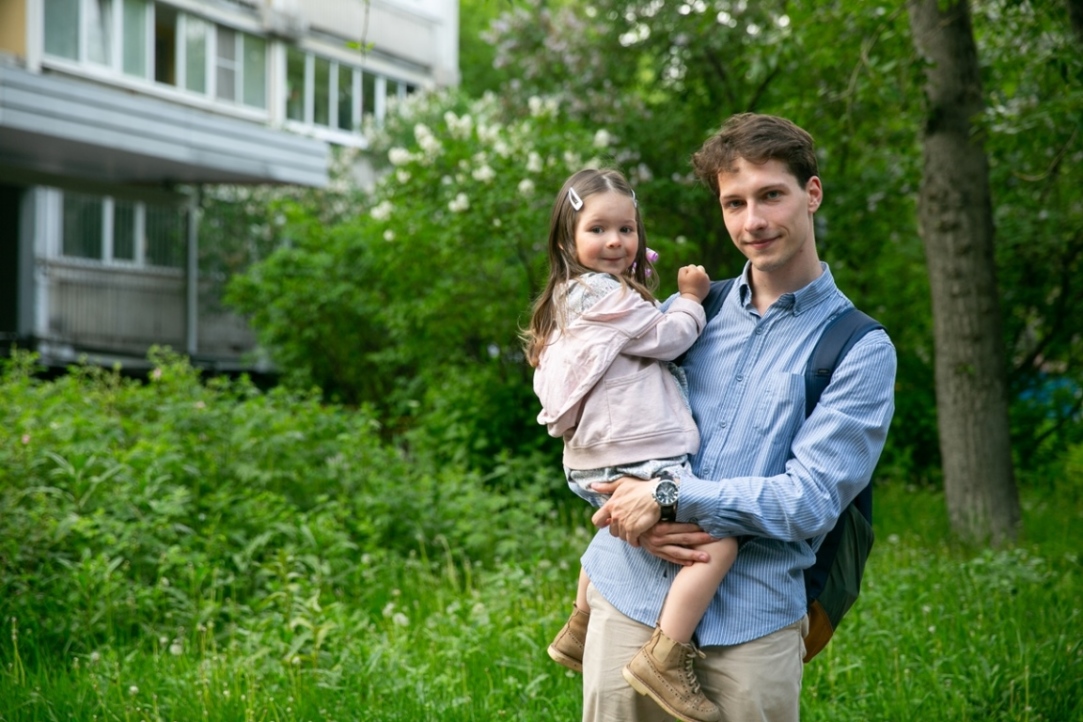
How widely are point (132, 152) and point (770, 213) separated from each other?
15523 mm

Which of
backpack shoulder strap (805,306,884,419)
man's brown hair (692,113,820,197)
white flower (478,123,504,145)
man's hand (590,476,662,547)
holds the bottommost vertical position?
man's hand (590,476,662,547)

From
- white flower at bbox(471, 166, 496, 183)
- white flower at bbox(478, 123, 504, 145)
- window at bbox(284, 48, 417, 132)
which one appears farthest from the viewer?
window at bbox(284, 48, 417, 132)

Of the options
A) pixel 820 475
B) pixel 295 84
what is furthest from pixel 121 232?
pixel 820 475

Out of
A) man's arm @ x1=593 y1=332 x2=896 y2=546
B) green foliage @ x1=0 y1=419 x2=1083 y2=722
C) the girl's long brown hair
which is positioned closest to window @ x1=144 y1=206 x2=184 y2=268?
green foliage @ x1=0 y1=419 x2=1083 y2=722

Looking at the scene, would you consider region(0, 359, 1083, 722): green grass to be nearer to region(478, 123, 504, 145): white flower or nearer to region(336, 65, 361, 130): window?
region(478, 123, 504, 145): white flower

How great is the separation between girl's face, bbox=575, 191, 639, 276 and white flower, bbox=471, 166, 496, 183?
20.9ft

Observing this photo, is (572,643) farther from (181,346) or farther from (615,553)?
(181,346)

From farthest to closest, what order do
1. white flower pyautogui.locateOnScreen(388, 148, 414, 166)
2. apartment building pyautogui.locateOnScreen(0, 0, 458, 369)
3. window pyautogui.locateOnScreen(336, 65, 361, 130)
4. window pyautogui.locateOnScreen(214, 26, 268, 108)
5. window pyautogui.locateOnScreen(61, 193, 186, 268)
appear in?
window pyautogui.locateOnScreen(336, 65, 361, 130)
window pyautogui.locateOnScreen(214, 26, 268, 108)
window pyautogui.locateOnScreen(61, 193, 186, 268)
apartment building pyautogui.locateOnScreen(0, 0, 458, 369)
white flower pyautogui.locateOnScreen(388, 148, 414, 166)

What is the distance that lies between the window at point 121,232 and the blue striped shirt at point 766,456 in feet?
60.7

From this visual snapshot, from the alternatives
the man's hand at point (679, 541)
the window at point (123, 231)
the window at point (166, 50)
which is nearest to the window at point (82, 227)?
the window at point (123, 231)

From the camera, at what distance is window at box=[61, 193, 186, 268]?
2062cm

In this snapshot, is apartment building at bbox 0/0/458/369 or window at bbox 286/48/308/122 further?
window at bbox 286/48/308/122

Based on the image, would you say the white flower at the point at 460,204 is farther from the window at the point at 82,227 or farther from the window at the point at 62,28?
the window at the point at 62,28

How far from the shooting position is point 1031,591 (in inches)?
227
